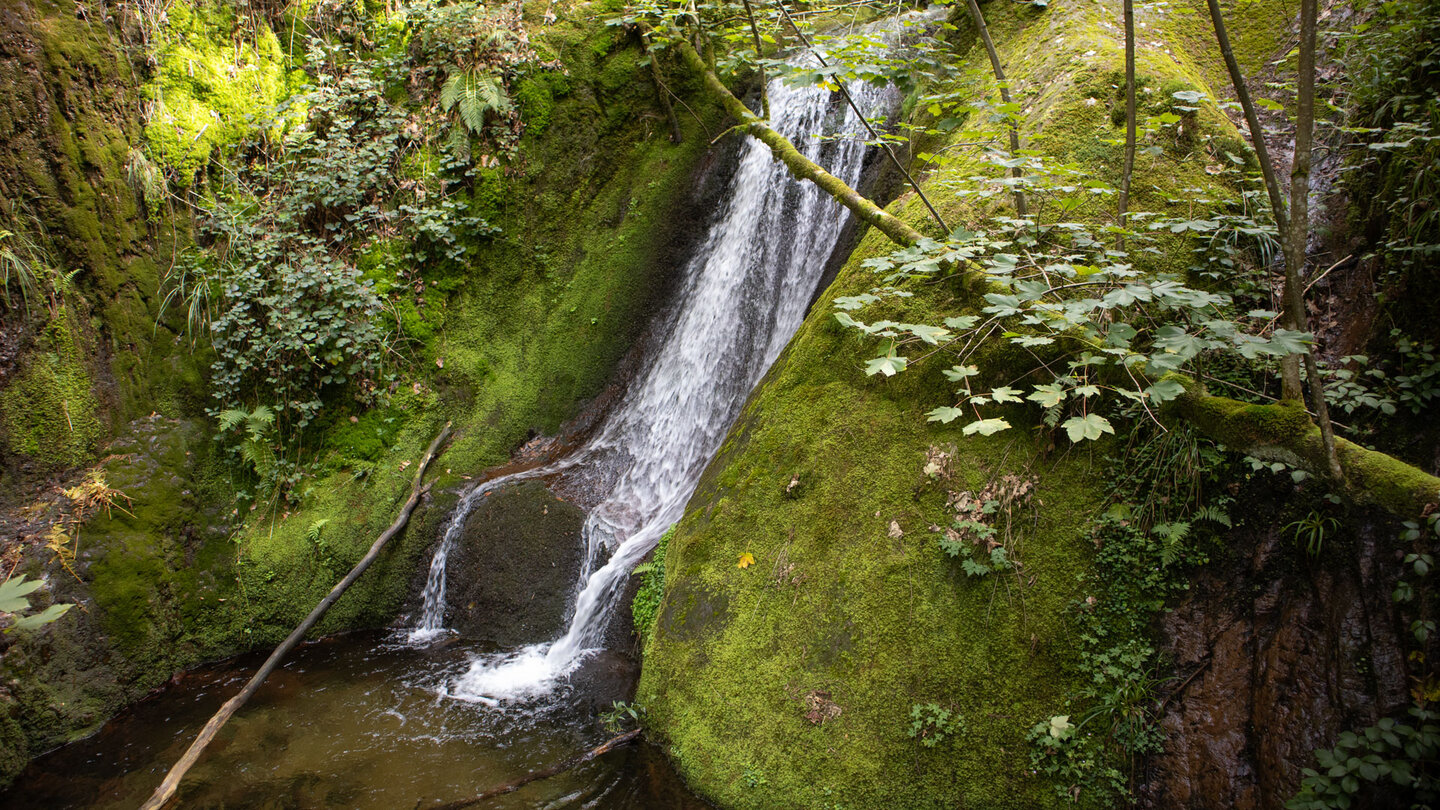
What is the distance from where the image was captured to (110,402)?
6078 millimetres

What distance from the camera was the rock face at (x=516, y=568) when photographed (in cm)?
578

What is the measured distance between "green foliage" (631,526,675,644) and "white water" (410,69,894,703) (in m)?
0.52

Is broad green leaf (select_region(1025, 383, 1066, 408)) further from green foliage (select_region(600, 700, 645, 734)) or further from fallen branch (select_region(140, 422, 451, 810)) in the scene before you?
fallen branch (select_region(140, 422, 451, 810))

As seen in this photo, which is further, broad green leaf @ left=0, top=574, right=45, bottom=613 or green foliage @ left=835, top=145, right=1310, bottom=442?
green foliage @ left=835, top=145, right=1310, bottom=442

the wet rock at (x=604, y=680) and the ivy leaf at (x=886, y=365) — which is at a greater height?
the ivy leaf at (x=886, y=365)

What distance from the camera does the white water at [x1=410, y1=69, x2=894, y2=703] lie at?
636 cm

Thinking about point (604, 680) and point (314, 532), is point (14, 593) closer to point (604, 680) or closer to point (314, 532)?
point (604, 680)

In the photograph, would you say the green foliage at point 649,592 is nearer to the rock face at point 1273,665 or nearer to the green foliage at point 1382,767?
the rock face at point 1273,665

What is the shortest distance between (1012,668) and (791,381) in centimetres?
228

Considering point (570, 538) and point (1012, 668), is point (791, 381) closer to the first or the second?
point (1012, 668)

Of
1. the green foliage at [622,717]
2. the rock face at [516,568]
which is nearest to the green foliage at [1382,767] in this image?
the green foliage at [622,717]

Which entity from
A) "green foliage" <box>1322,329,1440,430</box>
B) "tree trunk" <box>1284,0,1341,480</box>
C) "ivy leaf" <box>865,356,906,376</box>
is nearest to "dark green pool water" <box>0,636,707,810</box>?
"ivy leaf" <box>865,356,906,376</box>

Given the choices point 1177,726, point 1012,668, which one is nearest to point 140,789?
point 1012,668

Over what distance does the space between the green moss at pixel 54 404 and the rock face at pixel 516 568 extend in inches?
134
